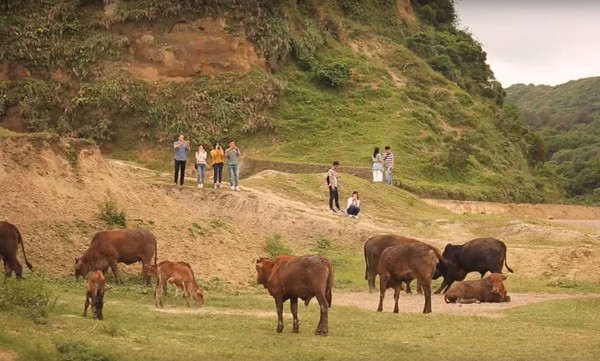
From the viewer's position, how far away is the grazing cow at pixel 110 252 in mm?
23297

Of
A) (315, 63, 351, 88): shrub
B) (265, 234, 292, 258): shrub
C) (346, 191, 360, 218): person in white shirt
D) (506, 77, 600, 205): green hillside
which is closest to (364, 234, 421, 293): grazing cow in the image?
(265, 234, 292, 258): shrub

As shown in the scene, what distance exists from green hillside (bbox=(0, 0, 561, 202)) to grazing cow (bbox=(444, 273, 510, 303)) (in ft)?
82.7

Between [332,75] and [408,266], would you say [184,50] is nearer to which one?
[332,75]

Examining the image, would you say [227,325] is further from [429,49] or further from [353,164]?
[429,49]

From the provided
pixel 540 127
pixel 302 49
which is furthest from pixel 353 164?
pixel 540 127

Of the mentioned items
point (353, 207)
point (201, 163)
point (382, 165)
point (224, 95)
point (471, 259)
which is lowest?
point (471, 259)

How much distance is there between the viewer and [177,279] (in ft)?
69.7

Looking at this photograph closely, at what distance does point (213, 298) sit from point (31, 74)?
36128 millimetres

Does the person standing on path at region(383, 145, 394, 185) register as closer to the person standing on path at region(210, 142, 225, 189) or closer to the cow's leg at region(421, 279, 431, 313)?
the person standing on path at region(210, 142, 225, 189)

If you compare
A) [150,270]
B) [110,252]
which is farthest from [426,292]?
[110,252]

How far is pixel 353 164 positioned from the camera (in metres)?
50.7

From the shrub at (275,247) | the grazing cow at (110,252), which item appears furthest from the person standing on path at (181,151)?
the grazing cow at (110,252)

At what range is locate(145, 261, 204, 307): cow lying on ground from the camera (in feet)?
69.1

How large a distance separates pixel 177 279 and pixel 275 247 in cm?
946
